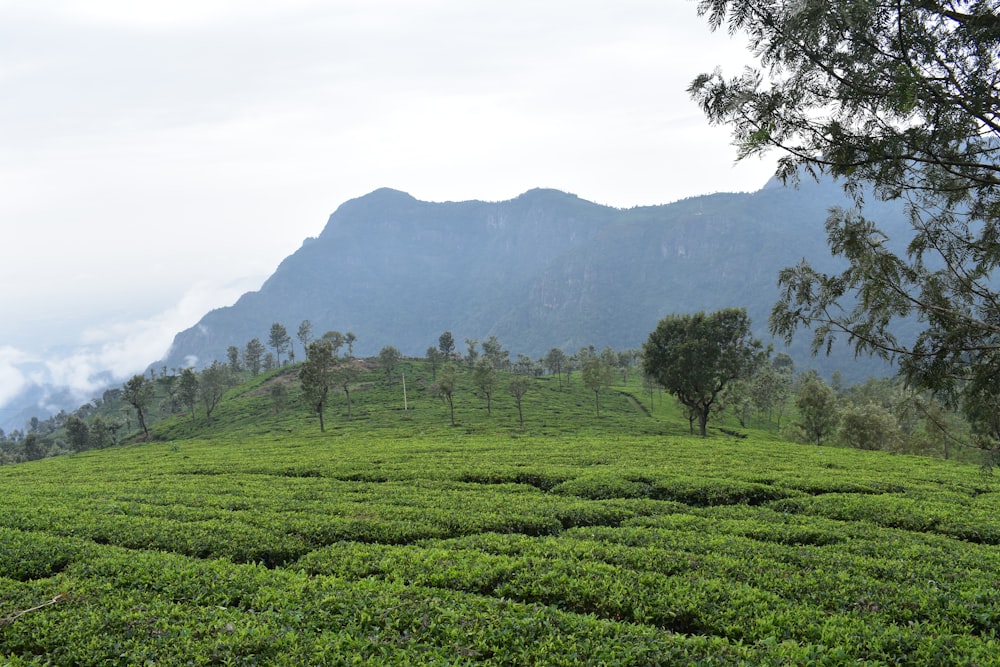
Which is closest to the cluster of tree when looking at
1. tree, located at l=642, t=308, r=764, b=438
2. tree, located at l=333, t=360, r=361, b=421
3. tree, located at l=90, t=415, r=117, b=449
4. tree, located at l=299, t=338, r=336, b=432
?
tree, located at l=642, t=308, r=764, b=438

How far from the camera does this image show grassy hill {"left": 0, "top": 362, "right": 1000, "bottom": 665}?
9891 mm

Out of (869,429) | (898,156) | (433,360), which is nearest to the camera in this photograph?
(898,156)

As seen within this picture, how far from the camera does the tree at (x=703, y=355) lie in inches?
2386

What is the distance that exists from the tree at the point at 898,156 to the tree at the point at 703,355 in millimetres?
46162

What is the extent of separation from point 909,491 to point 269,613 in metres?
26.8

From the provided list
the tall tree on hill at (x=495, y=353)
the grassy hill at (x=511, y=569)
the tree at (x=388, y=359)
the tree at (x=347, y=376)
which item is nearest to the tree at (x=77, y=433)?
the tree at (x=347, y=376)

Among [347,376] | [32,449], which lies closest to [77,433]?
[32,449]

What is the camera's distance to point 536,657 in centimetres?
952

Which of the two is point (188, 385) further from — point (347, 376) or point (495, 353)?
point (495, 353)

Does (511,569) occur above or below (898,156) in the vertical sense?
below

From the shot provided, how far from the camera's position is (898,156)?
420 inches

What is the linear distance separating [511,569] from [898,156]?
12.7 m

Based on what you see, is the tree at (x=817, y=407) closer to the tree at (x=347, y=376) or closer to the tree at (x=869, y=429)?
the tree at (x=869, y=429)

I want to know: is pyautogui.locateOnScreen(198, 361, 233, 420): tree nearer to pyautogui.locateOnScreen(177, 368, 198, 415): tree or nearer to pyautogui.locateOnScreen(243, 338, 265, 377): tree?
pyautogui.locateOnScreen(177, 368, 198, 415): tree
